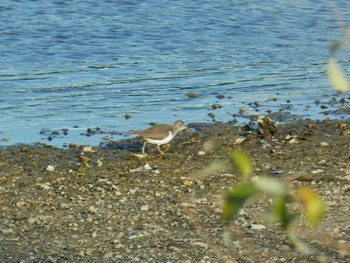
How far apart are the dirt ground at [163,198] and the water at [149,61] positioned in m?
0.99

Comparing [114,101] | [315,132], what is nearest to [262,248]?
[315,132]

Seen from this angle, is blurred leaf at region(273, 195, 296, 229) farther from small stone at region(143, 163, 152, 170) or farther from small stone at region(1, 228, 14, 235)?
small stone at region(143, 163, 152, 170)

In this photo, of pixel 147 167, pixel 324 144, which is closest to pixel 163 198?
pixel 147 167

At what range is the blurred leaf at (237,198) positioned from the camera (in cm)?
162

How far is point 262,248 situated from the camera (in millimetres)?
7164

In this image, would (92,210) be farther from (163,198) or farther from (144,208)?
(163,198)

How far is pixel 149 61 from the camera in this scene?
1605 centimetres

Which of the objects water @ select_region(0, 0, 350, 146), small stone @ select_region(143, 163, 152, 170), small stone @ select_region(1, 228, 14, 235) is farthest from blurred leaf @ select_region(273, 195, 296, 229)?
water @ select_region(0, 0, 350, 146)

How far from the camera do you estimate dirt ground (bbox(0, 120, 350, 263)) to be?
712 cm

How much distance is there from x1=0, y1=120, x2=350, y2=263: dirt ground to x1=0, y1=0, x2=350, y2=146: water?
986mm

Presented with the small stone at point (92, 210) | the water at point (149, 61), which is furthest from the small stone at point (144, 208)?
the water at point (149, 61)

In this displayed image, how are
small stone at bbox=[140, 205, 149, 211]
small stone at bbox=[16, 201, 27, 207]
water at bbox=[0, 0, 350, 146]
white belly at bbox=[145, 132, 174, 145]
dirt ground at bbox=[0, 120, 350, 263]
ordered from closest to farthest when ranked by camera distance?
dirt ground at bbox=[0, 120, 350, 263] < small stone at bbox=[140, 205, 149, 211] < small stone at bbox=[16, 201, 27, 207] < white belly at bbox=[145, 132, 174, 145] < water at bbox=[0, 0, 350, 146]

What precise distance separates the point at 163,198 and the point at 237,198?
23.1 feet

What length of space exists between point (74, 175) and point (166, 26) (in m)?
10.2
